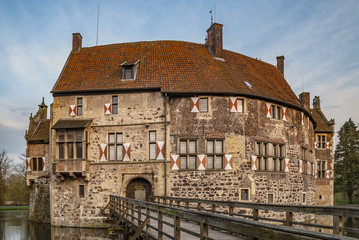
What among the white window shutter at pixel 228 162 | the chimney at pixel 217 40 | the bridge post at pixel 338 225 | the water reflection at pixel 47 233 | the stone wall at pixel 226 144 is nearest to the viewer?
the bridge post at pixel 338 225

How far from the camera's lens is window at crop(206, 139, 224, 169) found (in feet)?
70.5

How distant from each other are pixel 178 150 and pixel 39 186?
43.7 feet

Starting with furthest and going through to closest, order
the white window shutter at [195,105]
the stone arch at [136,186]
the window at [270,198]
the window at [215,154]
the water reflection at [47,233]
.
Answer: the window at [270,198]
the stone arch at [136,186]
the white window shutter at [195,105]
the window at [215,154]
the water reflection at [47,233]

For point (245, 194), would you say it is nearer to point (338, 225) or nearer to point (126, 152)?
point (126, 152)

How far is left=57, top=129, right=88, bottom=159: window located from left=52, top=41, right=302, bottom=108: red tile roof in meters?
2.74

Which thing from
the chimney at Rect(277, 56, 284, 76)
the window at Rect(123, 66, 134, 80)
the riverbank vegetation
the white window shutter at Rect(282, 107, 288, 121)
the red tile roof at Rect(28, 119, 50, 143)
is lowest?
the riverbank vegetation

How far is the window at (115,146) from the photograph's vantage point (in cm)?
2236

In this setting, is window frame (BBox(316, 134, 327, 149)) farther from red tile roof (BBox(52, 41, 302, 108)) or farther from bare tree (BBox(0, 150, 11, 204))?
bare tree (BBox(0, 150, 11, 204))

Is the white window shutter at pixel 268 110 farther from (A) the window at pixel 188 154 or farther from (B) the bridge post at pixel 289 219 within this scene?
(B) the bridge post at pixel 289 219

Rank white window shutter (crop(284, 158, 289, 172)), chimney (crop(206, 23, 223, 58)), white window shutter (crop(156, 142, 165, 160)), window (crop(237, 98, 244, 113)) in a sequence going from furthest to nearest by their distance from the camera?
chimney (crop(206, 23, 223, 58)) → white window shutter (crop(284, 158, 289, 172)) → window (crop(237, 98, 244, 113)) → white window shutter (crop(156, 142, 165, 160))

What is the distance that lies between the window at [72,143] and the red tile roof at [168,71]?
108 inches

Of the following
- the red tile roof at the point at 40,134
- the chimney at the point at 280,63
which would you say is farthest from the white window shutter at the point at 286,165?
the red tile roof at the point at 40,134

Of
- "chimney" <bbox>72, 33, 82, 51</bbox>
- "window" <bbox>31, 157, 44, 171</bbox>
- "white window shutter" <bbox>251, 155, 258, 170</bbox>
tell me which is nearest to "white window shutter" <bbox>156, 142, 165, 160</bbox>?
"white window shutter" <bbox>251, 155, 258, 170</bbox>

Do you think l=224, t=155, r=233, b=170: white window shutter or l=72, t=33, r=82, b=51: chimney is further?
l=72, t=33, r=82, b=51: chimney
